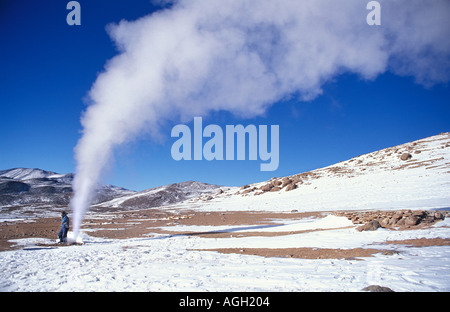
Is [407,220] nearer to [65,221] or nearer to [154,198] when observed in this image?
[65,221]

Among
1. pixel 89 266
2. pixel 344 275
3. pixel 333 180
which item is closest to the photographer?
pixel 344 275

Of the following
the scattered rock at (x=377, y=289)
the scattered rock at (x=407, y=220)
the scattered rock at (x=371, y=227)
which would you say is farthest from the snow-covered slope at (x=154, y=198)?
the scattered rock at (x=377, y=289)

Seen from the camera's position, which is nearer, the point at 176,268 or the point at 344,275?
the point at 344,275

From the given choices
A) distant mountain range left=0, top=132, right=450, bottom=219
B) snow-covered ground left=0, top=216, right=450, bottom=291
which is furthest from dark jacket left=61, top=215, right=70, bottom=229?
distant mountain range left=0, top=132, right=450, bottom=219

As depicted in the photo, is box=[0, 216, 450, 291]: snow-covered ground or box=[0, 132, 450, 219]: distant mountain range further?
box=[0, 132, 450, 219]: distant mountain range

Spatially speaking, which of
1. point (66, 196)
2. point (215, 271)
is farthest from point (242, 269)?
point (66, 196)

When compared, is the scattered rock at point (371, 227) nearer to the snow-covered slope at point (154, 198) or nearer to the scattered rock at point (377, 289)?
the scattered rock at point (377, 289)

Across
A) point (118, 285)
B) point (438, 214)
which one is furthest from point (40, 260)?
point (438, 214)

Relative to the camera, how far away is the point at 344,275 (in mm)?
7523

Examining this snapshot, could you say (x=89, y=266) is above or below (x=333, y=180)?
below

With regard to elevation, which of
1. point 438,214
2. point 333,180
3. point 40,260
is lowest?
point 40,260

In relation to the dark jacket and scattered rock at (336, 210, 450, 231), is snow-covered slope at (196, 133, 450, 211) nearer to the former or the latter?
scattered rock at (336, 210, 450, 231)
